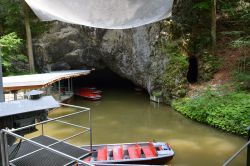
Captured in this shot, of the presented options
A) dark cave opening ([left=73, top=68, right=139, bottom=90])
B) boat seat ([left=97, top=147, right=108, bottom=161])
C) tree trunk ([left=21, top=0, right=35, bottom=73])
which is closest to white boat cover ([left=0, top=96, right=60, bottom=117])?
boat seat ([left=97, top=147, right=108, bottom=161])

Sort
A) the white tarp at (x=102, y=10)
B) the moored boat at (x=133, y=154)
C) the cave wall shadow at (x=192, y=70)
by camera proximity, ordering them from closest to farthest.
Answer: the white tarp at (x=102, y=10) → the moored boat at (x=133, y=154) → the cave wall shadow at (x=192, y=70)

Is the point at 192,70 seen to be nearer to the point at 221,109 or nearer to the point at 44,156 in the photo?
the point at 221,109

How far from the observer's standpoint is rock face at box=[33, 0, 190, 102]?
16125 millimetres

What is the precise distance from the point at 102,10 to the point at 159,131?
7942 mm

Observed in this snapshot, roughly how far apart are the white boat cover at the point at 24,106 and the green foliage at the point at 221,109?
849 centimetres

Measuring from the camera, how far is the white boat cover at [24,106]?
3.28m

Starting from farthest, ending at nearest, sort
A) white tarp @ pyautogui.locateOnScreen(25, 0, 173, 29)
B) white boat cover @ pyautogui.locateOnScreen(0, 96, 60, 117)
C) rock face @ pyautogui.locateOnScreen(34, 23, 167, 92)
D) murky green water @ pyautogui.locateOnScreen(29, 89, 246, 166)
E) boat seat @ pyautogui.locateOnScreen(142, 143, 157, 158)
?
rock face @ pyautogui.locateOnScreen(34, 23, 167, 92), murky green water @ pyautogui.locateOnScreen(29, 89, 246, 166), boat seat @ pyautogui.locateOnScreen(142, 143, 157, 158), white tarp @ pyautogui.locateOnScreen(25, 0, 173, 29), white boat cover @ pyautogui.locateOnScreen(0, 96, 60, 117)

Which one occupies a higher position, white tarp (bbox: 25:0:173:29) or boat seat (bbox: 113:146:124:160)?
white tarp (bbox: 25:0:173:29)

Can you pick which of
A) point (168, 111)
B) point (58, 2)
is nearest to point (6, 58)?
point (168, 111)

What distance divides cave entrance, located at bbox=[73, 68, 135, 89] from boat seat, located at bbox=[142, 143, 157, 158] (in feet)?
44.4

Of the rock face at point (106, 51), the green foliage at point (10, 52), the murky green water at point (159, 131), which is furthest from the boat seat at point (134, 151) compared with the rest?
the green foliage at point (10, 52)

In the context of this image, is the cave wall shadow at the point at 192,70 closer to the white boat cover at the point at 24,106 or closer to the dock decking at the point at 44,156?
the dock decking at the point at 44,156

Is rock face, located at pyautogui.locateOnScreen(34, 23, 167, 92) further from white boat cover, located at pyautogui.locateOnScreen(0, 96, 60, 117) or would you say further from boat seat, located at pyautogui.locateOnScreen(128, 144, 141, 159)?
white boat cover, located at pyautogui.locateOnScreen(0, 96, 60, 117)

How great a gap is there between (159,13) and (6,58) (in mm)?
14707
